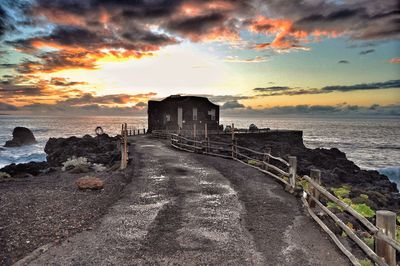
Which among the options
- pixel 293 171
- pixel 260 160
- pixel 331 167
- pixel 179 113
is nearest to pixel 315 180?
pixel 293 171

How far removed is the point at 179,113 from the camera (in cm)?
5103

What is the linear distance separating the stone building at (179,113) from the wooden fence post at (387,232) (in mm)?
44604

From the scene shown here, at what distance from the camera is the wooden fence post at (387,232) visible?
17.7ft

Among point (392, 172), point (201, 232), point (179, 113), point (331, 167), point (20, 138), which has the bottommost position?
point (392, 172)

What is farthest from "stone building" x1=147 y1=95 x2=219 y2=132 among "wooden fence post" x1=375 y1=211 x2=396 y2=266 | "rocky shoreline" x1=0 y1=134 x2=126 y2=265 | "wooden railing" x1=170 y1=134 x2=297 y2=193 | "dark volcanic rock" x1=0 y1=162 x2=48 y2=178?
"wooden fence post" x1=375 y1=211 x2=396 y2=266

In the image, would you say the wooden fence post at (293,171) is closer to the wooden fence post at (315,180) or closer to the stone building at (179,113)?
the wooden fence post at (315,180)

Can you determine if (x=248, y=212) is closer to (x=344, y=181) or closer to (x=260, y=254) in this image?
(x=260, y=254)

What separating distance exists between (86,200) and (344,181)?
24304 mm

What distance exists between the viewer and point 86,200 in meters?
11.0

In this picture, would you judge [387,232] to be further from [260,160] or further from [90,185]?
[260,160]

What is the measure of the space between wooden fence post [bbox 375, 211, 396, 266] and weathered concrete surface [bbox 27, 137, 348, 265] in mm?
1046

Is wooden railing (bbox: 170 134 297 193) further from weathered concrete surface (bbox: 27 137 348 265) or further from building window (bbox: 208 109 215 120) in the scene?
building window (bbox: 208 109 215 120)

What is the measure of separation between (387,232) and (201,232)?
3975 millimetres

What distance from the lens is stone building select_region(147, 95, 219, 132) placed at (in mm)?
50906
